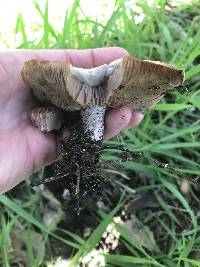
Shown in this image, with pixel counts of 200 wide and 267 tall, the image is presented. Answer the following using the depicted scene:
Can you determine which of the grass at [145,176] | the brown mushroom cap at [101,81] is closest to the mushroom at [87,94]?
the brown mushroom cap at [101,81]

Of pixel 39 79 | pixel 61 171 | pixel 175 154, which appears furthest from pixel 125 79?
pixel 175 154

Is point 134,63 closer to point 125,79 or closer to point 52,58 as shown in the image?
point 125,79

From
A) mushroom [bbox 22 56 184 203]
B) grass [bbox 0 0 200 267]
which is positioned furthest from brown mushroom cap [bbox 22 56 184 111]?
grass [bbox 0 0 200 267]

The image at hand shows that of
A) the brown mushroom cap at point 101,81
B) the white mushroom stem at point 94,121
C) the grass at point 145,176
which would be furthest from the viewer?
the grass at point 145,176

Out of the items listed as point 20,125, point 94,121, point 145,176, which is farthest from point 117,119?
point 145,176

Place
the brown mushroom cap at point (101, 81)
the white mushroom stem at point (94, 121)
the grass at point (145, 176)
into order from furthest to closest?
the grass at point (145, 176) → the white mushroom stem at point (94, 121) → the brown mushroom cap at point (101, 81)

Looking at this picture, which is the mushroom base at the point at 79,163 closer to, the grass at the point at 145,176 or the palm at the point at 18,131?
the palm at the point at 18,131

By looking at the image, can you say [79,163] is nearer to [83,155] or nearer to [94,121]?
[83,155]

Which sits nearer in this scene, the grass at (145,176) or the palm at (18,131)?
the palm at (18,131)
